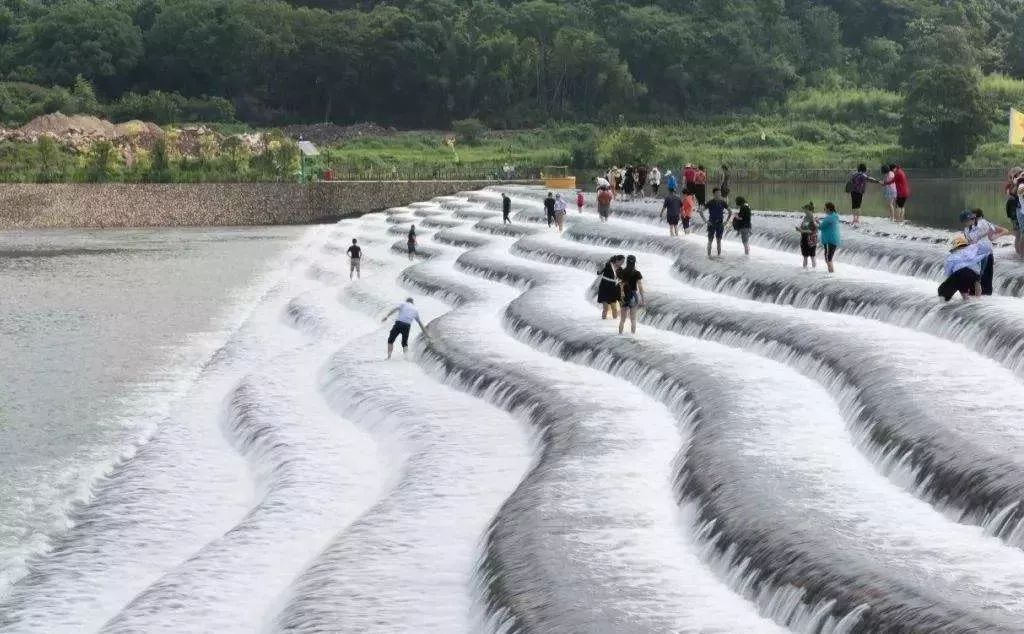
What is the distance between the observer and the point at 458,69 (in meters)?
144

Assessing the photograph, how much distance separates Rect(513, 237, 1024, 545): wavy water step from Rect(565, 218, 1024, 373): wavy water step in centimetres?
54

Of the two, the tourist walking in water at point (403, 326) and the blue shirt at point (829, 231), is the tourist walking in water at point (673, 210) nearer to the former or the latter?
the blue shirt at point (829, 231)

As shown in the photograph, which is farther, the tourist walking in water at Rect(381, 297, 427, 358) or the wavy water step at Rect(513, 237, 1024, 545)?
the tourist walking in water at Rect(381, 297, 427, 358)

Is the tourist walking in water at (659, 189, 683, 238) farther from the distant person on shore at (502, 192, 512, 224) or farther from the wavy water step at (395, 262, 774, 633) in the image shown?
the wavy water step at (395, 262, 774, 633)

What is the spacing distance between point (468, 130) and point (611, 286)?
10092 cm

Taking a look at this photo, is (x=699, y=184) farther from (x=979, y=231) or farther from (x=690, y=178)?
(x=979, y=231)

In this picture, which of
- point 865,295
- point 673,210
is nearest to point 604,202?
point 673,210

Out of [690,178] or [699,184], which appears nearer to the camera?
[690,178]

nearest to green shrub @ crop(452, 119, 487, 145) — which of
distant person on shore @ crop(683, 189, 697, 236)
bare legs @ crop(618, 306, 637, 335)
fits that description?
distant person on shore @ crop(683, 189, 697, 236)

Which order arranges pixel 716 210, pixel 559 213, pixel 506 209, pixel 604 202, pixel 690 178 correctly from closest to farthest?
pixel 716 210, pixel 690 178, pixel 604 202, pixel 559 213, pixel 506 209

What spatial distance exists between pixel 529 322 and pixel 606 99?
4370 inches

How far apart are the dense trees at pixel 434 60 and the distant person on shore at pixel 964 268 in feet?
364

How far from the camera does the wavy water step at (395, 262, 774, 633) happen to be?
16.3 metres

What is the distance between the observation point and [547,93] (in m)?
146
